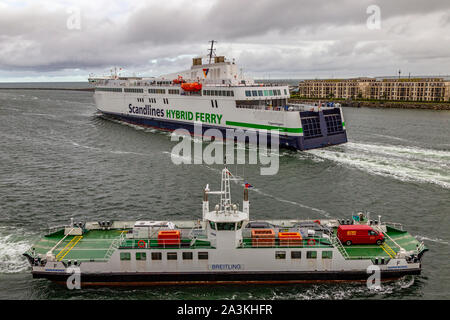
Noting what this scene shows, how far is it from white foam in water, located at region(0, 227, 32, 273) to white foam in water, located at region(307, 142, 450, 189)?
130 ft

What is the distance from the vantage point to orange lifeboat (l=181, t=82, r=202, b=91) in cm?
7412

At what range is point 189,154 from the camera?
2318 inches

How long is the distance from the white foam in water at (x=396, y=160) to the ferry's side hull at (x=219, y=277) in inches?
1019

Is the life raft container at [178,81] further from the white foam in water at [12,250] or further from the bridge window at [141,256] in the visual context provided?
the bridge window at [141,256]

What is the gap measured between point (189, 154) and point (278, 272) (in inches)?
1504

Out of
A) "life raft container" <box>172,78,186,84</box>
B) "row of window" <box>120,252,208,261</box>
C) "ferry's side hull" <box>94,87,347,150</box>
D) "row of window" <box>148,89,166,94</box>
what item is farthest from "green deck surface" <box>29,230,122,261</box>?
"row of window" <box>148,89,166,94</box>

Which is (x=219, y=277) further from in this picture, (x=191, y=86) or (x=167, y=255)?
(x=191, y=86)

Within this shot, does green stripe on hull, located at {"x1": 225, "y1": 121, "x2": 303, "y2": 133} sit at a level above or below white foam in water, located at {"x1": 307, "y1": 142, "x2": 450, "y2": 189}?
above

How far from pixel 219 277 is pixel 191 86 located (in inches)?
2241

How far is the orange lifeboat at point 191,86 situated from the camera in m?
74.1

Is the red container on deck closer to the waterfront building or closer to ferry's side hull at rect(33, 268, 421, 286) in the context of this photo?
Result: ferry's side hull at rect(33, 268, 421, 286)

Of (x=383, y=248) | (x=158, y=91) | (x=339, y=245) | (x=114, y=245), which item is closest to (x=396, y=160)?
(x=383, y=248)

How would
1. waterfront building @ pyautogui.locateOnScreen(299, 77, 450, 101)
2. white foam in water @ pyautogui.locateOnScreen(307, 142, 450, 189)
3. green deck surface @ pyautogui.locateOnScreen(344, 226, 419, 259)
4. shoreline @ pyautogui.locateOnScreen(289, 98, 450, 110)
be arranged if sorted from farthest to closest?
waterfront building @ pyautogui.locateOnScreen(299, 77, 450, 101) → shoreline @ pyautogui.locateOnScreen(289, 98, 450, 110) → white foam in water @ pyautogui.locateOnScreen(307, 142, 450, 189) → green deck surface @ pyautogui.locateOnScreen(344, 226, 419, 259)

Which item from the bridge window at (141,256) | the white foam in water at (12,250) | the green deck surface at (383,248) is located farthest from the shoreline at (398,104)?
the bridge window at (141,256)
